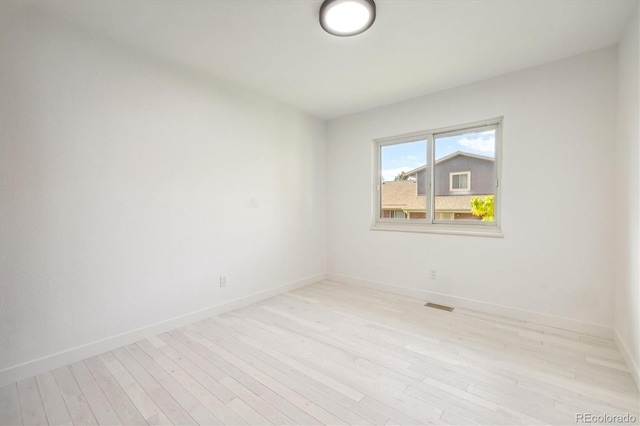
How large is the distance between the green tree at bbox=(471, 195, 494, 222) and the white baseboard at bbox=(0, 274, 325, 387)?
2.74 meters

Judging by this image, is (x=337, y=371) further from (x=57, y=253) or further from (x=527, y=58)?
(x=527, y=58)

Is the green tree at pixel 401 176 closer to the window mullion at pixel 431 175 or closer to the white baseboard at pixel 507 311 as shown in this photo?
the window mullion at pixel 431 175

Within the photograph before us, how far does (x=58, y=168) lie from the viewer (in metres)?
2.06

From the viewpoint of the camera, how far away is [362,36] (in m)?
2.26

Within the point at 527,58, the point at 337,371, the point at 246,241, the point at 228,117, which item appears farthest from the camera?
the point at 246,241

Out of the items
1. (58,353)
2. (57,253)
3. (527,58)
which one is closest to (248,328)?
(58,353)

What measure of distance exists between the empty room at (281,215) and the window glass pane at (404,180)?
42 mm

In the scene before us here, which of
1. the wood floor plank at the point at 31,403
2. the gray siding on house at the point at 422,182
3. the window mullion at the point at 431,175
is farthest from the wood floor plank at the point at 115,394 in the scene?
the gray siding on house at the point at 422,182

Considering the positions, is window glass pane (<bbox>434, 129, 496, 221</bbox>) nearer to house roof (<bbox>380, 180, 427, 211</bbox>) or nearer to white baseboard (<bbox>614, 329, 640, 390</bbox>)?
house roof (<bbox>380, 180, 427, 211</bbox>)

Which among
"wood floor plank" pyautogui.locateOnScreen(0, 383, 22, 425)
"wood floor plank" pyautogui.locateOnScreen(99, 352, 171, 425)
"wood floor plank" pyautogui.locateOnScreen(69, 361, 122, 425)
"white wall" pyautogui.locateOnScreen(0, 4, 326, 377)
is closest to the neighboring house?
"white wall" pyautogui.locateOnScreen(0, 4, 326, 377)

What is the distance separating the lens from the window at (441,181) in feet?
10.3

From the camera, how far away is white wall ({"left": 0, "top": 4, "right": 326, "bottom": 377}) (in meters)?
1.92

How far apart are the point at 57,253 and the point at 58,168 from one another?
24.3 inches

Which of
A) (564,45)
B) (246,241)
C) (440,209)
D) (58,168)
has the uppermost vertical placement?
(564,45)
